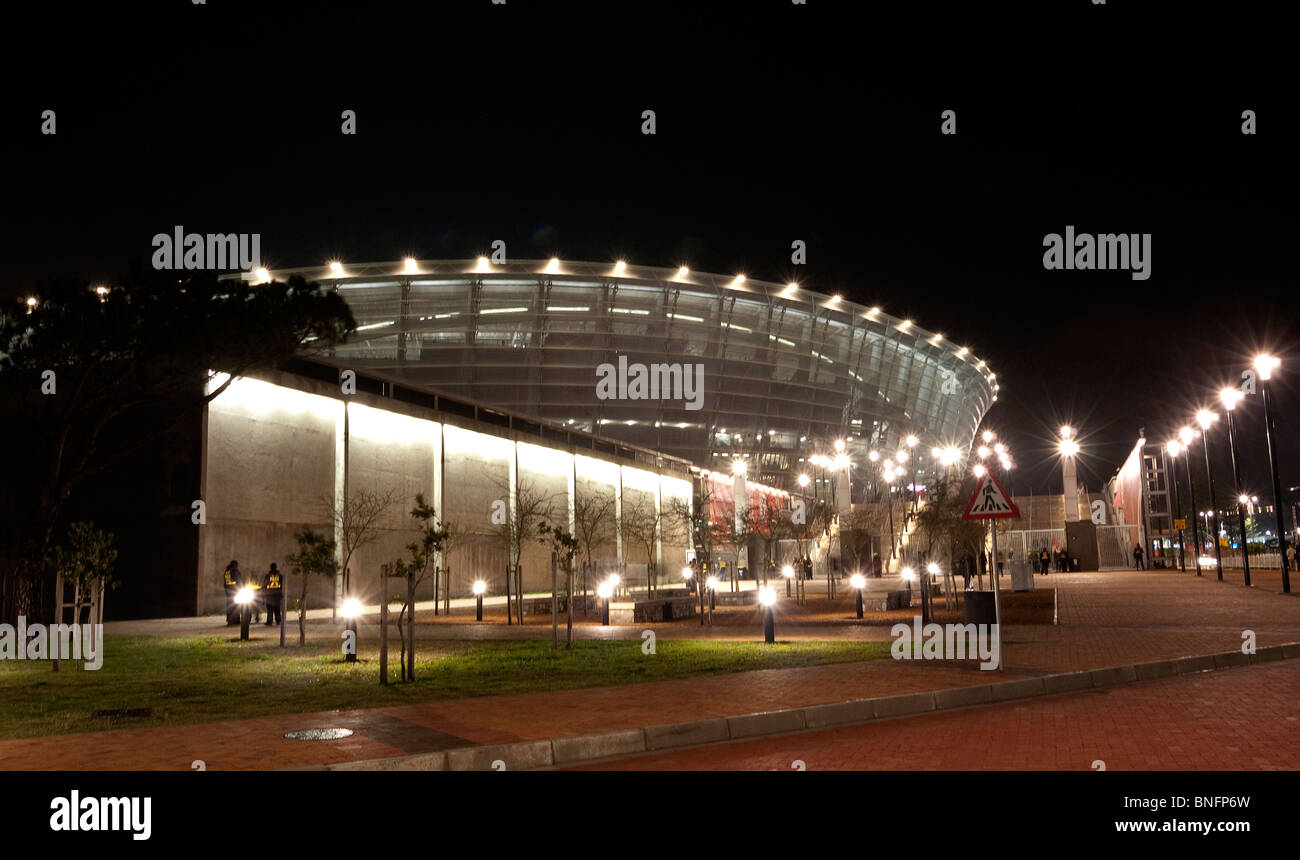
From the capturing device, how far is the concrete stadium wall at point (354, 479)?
3102cm

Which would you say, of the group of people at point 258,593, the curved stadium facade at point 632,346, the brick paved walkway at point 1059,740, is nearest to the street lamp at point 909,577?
the brick paved walkway at point 1059,740

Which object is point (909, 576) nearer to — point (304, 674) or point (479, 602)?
point (479, 602)

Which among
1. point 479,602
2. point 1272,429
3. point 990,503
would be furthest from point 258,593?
point 1272,429

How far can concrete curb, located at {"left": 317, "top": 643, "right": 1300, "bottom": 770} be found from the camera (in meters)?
8.23

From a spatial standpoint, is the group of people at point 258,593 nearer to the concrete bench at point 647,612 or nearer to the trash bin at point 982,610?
the concrete bench at point 647,612

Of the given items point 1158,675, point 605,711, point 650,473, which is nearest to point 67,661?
point 605,711

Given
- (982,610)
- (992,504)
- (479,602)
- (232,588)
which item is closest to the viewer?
(992,504)

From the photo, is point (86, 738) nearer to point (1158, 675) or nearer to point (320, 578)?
point (1158, 675)

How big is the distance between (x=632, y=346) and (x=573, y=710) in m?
63.7

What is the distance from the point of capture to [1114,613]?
24406 mm

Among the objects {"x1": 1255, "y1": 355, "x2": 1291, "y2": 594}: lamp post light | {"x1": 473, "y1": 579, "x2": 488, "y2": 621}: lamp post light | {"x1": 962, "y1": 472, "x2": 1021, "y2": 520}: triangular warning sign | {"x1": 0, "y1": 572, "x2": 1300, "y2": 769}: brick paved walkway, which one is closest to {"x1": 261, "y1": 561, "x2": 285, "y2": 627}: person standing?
{"x1": 473, "y1": 579, "x2": 488, "y2": 621}: lamp post light

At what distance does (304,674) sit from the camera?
1484cm
